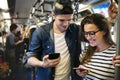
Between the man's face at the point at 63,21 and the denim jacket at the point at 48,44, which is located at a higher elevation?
the man's face at the point at 63,21

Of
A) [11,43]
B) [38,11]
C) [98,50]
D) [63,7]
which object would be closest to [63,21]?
[63,7]

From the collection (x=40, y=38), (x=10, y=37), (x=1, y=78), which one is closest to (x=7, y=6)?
(x=10, y=37)

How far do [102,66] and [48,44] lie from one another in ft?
2.56

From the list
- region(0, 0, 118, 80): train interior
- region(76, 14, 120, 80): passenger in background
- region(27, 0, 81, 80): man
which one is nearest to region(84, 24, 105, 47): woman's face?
region(76, 14, 120, 80): passenger in background

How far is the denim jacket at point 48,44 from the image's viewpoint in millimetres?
2605

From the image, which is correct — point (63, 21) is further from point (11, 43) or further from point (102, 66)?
point (11, 43)

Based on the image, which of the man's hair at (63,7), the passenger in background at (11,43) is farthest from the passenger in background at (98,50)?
the passenger in background at (11,43)

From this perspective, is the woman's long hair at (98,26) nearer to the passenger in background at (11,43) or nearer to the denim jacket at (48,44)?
the denim jacket at (48,44)

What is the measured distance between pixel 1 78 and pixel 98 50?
3.90 meters

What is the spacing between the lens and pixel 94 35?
80.7 inches

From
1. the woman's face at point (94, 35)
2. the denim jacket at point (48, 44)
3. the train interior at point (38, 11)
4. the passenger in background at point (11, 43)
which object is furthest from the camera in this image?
the passenger in background at point (11, 43)

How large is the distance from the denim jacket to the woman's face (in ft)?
1.78

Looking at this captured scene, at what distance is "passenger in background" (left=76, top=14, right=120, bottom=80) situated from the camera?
196 cm

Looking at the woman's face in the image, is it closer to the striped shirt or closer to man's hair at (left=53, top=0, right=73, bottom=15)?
the striped shirt
